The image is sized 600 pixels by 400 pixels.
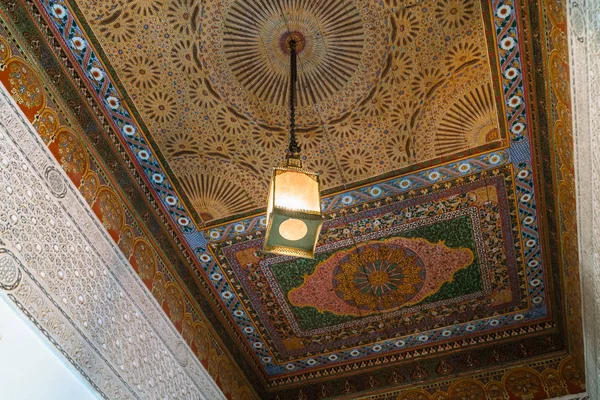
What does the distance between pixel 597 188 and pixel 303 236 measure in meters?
1.48

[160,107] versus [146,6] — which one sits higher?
[146,6]

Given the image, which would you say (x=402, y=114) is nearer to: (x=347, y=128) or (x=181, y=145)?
(x=347, y=128)

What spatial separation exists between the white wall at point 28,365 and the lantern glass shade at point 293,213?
106 centimetres

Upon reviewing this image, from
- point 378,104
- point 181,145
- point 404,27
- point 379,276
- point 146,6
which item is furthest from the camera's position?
point 379,276

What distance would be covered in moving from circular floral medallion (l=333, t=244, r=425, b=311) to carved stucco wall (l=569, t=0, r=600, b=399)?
3.50 feet

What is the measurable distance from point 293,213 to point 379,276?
1.98 metres

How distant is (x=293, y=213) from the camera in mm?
2314

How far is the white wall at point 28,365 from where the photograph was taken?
2379mm

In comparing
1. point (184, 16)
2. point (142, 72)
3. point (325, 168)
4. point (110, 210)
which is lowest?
point (110, 210)

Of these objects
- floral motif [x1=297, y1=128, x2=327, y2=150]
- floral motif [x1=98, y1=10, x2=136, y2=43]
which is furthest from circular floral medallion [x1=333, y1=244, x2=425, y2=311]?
floral motif [x1=98, y1=10, x2=136, y2=43]

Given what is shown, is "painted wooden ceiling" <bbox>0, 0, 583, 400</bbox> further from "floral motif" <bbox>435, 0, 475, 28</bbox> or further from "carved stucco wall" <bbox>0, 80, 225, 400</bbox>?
"carved stucco wall" <bbox>0, 80, 225, 400</bbox>

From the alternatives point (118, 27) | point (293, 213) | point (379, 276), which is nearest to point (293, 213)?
point (293, 213)

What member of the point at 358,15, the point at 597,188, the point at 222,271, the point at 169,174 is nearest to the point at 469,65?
the point at 358,15

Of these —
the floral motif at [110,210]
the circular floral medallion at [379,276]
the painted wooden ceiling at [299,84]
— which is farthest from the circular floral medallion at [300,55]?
the circular floral medallion at [379,276]
